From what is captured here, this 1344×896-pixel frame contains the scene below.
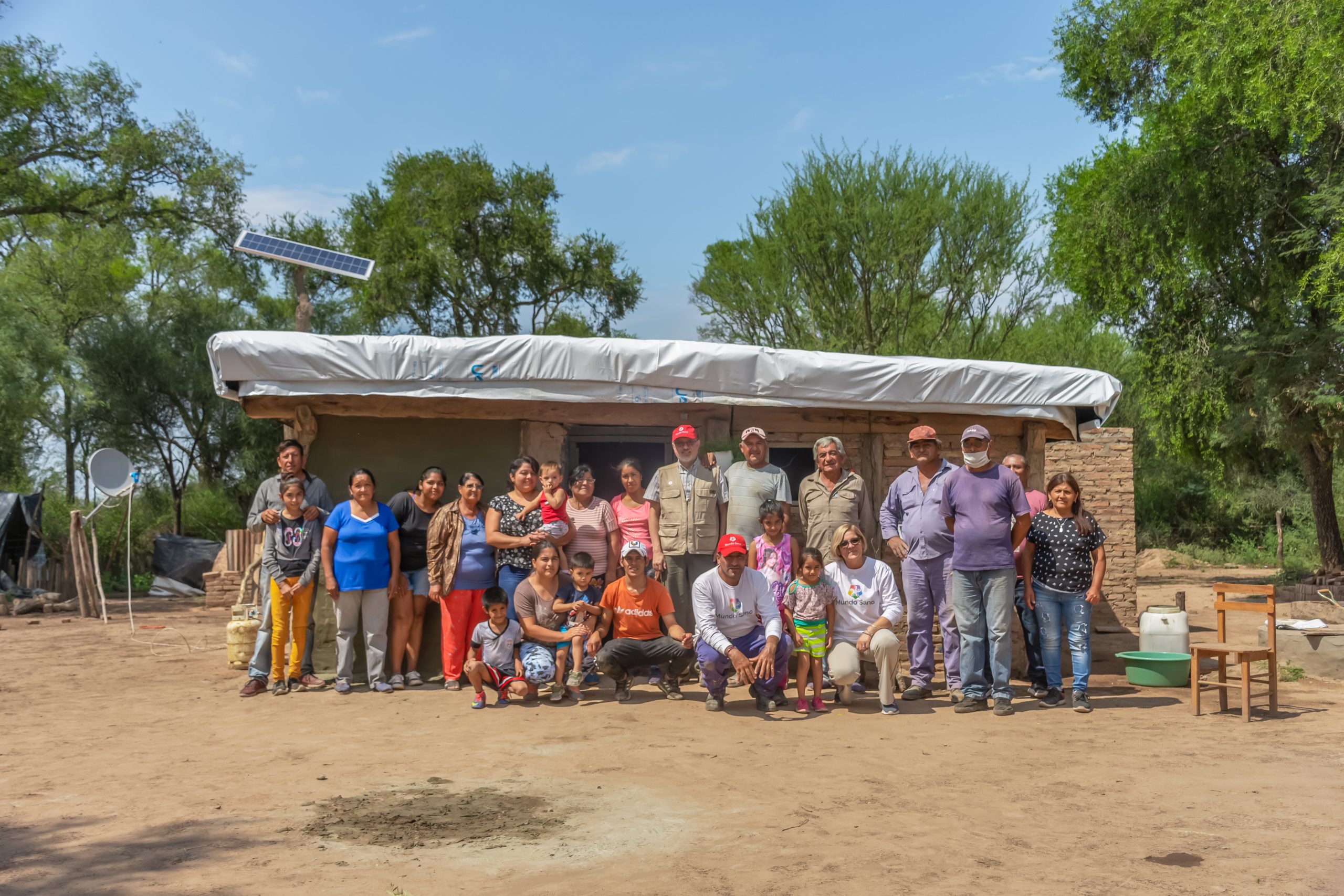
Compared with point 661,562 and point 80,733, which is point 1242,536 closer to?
point 661,562

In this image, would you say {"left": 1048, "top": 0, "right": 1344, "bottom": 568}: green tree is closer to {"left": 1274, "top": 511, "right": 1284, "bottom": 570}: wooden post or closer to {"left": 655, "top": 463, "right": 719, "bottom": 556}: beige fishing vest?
{"left": 1274, "top": 511, "right": 1284, "bottom": 570}: wooden post

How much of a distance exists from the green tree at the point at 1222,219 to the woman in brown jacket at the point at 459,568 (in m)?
10.1

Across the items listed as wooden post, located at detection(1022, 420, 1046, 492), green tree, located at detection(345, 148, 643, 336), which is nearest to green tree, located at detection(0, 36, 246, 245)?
green tree, located at detection(345, 148, 643, 336)

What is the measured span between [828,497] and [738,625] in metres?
1.38

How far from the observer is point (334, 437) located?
810cm

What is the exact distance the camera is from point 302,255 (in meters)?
10.1

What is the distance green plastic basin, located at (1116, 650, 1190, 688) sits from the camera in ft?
25.5

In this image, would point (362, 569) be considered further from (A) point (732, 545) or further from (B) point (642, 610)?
(A) point (732, 545)

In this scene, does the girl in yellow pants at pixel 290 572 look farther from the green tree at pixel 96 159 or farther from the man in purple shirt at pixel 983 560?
the green tree at pixel 96 159

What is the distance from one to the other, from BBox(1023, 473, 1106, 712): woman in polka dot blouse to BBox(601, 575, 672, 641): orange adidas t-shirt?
8.09 feet

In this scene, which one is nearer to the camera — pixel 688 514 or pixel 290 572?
pixel 290 572

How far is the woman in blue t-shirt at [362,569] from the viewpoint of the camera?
7258 millimetres

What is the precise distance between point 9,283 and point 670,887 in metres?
20.4

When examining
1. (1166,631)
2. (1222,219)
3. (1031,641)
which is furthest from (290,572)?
(1222,219)
